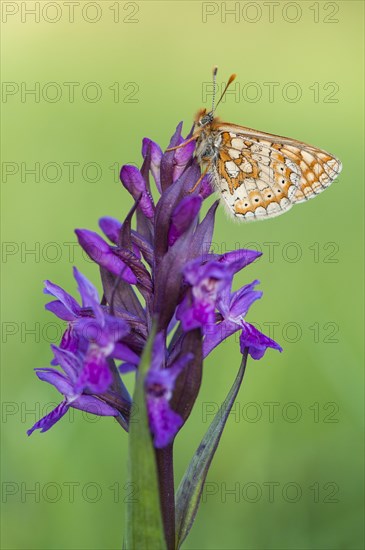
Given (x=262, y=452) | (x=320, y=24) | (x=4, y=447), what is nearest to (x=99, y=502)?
(x=4, y=447)

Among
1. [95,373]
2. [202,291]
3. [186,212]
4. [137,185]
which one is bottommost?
[95,373]

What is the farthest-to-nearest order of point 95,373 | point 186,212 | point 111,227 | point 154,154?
point 154,154, point 111,227, point 186,212, point 95,373

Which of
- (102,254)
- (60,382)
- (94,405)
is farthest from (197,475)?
(102,254)

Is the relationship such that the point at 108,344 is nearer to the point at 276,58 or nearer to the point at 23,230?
the point at 23,230

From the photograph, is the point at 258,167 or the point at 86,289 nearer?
the point at 86,289

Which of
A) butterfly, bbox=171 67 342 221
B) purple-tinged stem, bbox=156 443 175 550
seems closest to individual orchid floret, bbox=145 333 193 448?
purple-tinged stem, bbox=156 443 175 550

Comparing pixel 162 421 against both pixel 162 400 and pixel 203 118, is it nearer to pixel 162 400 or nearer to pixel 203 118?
pixel 162 400

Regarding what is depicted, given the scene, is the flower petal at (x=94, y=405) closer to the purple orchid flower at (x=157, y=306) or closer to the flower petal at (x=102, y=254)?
the purple orchid flower at (x=157, y=306)

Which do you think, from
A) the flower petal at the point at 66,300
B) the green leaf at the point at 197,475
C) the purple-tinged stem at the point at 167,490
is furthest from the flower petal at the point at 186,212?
the purple-tinged stem at the point at 167,490

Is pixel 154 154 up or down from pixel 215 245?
up

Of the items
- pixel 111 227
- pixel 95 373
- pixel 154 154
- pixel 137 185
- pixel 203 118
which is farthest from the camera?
pixel 203 118
